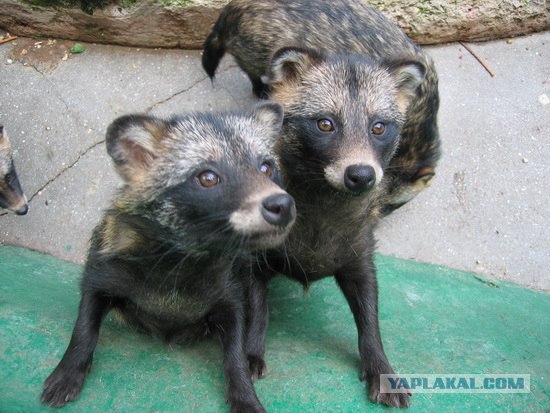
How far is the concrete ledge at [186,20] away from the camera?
20.7ft

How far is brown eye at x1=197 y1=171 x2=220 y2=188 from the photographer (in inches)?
122

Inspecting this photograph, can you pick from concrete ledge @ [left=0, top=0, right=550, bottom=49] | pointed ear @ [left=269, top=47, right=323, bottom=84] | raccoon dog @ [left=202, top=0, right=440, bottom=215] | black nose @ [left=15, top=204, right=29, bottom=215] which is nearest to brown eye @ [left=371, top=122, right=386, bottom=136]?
pointed ear @ [left=269, top=47, right=323, bottom=84]

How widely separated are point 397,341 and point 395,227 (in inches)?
85.5

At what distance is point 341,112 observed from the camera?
13.2 feet

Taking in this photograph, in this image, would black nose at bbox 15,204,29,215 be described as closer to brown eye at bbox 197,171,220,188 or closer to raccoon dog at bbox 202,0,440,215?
raccoon dog at bbox 202,0,440,215

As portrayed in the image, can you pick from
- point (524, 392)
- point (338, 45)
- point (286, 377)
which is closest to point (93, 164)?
point (338, 45)

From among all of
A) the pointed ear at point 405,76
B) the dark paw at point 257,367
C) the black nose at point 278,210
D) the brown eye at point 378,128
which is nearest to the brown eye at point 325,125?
the brown eye at point 378,128

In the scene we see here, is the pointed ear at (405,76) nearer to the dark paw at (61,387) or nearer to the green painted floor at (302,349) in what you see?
the green painted floor at (302,349)

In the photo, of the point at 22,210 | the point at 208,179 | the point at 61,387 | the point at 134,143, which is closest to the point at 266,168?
the point at 208,179

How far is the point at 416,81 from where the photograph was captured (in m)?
4.53

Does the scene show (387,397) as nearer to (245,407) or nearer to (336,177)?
(245,407)

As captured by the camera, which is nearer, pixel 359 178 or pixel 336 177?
pixel 359 178

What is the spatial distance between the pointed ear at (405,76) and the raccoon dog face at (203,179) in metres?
1.42

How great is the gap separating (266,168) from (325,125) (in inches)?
34.3
